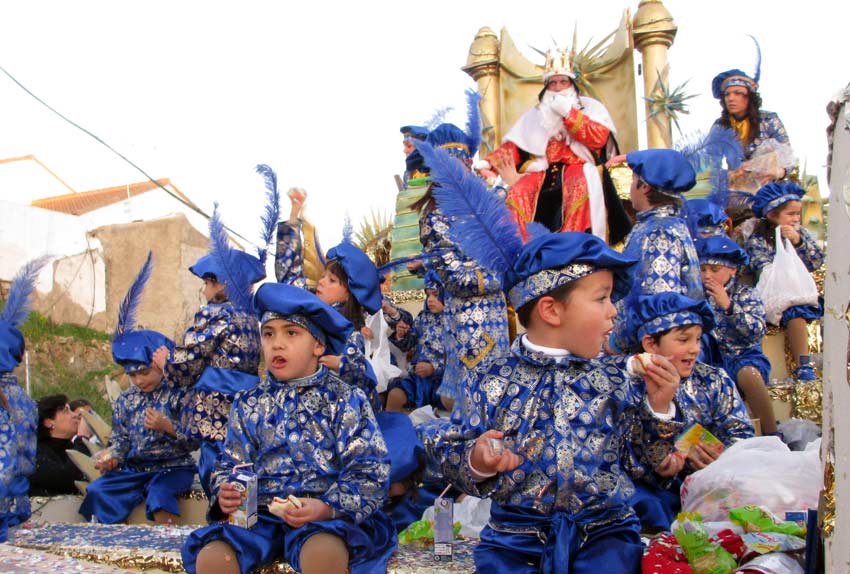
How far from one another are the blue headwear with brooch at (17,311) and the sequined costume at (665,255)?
380cm

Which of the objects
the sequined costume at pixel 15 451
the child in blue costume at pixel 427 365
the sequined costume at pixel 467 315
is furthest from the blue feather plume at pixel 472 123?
the sequined costume at pixel 15 451

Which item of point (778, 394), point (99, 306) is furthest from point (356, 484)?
point (99, 306)

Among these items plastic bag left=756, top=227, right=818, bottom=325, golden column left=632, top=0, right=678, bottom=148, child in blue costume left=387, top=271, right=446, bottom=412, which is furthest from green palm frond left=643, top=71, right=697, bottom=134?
child in blue costume left=387, top=271, right=446, bottom=412

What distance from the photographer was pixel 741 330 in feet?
20.4

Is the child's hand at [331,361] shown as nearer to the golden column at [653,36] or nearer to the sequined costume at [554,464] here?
the sequined costume at [554,464]

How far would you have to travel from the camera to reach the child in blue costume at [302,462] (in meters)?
3.84

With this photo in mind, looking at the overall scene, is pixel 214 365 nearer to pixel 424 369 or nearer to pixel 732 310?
pixel 424 369

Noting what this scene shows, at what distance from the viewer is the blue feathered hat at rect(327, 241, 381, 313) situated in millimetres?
5590

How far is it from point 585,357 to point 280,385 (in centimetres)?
144

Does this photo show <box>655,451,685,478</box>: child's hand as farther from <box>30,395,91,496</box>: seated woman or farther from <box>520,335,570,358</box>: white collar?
<box>30,395,91,496</box>: seated woman

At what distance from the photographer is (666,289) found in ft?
16.9

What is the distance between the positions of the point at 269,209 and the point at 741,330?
3.17 metres

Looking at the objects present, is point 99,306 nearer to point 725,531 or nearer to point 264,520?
point 264,520

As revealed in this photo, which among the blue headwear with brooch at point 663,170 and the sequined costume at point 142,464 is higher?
the blue headwear with brooch at point 663,170
